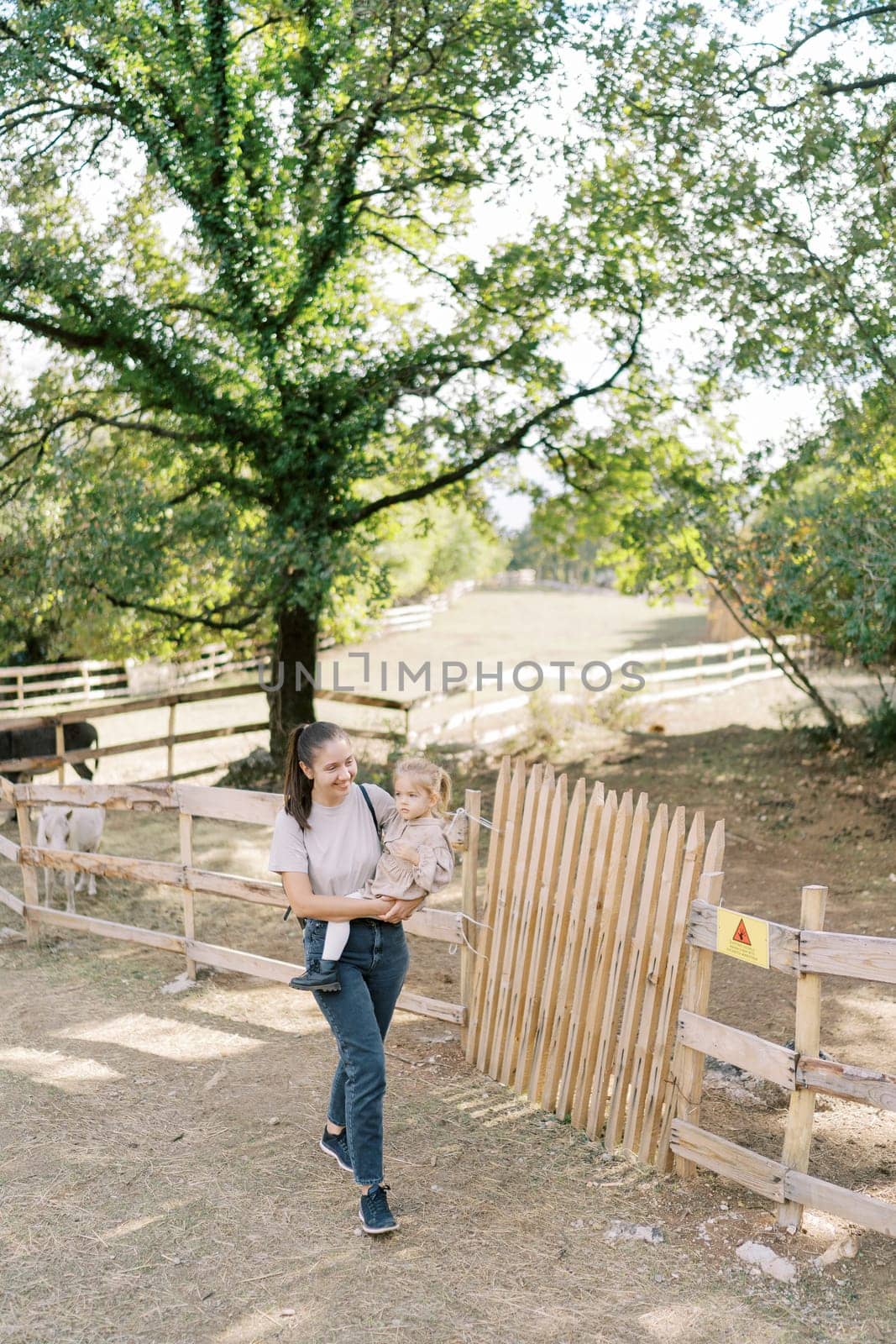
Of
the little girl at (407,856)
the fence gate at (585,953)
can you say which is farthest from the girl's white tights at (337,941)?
the fence gate at (585,953)

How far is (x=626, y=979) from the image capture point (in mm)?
4664

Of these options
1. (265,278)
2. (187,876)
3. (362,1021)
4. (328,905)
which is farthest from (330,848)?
(265,278)

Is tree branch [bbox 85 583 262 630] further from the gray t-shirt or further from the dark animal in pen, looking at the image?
the gray t-shirt

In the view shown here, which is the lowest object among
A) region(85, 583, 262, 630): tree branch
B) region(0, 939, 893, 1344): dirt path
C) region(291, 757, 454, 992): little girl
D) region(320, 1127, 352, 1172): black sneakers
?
region(0, 939, 893, 1344): dirt path

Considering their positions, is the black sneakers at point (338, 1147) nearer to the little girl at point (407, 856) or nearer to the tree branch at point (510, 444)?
the little girl at point (407, 856)

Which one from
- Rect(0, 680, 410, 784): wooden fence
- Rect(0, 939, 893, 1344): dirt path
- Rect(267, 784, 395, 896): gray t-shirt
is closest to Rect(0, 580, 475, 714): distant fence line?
Rect(0, 680, 410, 784): wooden fence

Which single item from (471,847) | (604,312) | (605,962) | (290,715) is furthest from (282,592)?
(605,962)

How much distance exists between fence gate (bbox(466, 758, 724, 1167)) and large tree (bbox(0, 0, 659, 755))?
6624mm

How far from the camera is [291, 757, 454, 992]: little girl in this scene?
3.87 meters

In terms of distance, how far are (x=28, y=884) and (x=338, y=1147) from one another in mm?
4132

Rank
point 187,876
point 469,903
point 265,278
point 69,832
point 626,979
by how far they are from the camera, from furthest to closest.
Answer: point 265,278, point 69,832, point 187,876, point 469,903, point 626,979

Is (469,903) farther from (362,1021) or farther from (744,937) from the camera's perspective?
(744,937)

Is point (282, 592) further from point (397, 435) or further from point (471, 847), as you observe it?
point (471, 847)

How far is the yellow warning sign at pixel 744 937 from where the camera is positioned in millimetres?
3961
